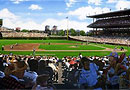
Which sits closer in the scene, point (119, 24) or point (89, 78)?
point (89, 78)

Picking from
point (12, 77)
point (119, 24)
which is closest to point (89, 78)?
point (12, 77)

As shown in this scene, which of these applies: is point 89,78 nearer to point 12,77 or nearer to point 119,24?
point 12,77

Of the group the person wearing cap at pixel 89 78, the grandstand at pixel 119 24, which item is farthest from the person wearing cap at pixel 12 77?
the grandstand at pixel 119 24

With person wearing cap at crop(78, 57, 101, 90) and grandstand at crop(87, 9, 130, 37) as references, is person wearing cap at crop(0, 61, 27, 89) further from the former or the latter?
grandstand at crop(87, 9, 130, 37)

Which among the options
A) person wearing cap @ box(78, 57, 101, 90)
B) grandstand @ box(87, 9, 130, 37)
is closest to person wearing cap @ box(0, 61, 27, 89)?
person wearing cap @ box(78, 57, 101, 90)

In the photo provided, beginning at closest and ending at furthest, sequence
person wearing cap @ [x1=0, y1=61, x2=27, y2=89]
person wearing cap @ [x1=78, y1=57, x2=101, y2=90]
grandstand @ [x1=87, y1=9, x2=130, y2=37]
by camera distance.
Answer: person wearing cap @ [x1=0, y1=61, x2=27, y2=89], person wearing cap @ [x1=78, y1=57, x2=101, y2=90], grandstand @ [x1=87, y1=9, x2=130, y2=37]

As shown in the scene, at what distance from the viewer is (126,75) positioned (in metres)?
6.74

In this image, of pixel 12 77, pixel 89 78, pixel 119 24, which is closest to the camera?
pixel 12 77

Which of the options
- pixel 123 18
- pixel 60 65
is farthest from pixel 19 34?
pixel 60 65

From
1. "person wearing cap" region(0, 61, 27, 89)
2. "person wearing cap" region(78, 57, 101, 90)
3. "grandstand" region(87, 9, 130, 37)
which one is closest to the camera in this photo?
"person wearing cap" region(0, 61, 27, 89)

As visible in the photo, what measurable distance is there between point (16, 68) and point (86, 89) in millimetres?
2122

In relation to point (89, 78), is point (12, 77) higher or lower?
higher

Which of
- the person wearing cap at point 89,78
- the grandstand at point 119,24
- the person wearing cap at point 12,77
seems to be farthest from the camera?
the grandstand at point 119,24

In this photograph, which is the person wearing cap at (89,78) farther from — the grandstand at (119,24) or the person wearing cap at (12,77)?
the grandstand at (119,24)
